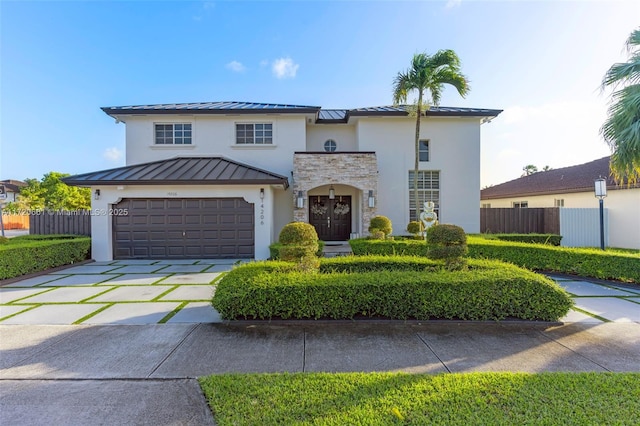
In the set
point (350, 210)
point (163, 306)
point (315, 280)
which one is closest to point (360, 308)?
point (315, 280)

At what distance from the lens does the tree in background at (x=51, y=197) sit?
26.7 m

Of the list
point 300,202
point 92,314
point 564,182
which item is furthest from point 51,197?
point 564,182

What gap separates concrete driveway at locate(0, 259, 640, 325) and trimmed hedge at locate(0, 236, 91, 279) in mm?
447

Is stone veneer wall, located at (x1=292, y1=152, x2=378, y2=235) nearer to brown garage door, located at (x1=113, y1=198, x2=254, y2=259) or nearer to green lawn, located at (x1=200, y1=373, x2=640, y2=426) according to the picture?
brown garage door, located at (x1=113, y1=198, x2=254, y2=259)

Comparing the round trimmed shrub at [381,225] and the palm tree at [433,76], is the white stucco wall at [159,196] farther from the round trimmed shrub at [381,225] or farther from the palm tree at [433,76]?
the palm tree at [433,76]

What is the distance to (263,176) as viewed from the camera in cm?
1090

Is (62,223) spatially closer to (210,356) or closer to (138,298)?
(138,298)

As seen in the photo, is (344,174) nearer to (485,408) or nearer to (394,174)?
(394,174)

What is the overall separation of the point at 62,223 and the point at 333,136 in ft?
42.1

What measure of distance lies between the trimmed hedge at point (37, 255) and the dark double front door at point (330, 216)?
929cm

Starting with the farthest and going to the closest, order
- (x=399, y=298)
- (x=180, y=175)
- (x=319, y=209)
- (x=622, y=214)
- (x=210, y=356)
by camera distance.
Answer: (x=319, y=209), (x=622, y=214), (x=180, y=175), (x=399, y=298), (x=210, y=356)

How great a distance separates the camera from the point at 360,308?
4730 mm

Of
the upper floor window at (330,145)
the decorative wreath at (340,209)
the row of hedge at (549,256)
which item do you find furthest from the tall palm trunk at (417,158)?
the upper floor window at (330,145)

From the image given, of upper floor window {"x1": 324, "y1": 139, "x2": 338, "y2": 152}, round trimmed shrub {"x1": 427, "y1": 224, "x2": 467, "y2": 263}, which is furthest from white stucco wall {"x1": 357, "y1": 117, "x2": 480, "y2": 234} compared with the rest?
round trimmed shrub {"x1": 427, "y1": 224, "x2": 467, "y2": 263}
